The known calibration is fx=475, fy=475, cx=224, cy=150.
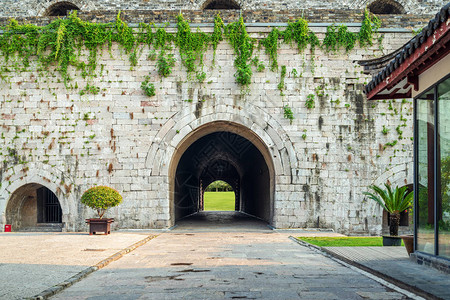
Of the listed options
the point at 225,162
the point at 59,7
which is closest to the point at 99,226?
the point at 59,7

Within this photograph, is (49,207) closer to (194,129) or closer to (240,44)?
(194,129)

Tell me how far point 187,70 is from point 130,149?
11.1 ft

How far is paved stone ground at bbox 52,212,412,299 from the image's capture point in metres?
6.02

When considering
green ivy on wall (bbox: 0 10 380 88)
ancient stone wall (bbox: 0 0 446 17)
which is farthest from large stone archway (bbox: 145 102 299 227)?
ancient stone wall (bbox: 0 0 446 17)

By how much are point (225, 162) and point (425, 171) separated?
25816mm

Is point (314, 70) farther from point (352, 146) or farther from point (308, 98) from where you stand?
point (352, 146)

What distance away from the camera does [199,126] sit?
16.5 meters

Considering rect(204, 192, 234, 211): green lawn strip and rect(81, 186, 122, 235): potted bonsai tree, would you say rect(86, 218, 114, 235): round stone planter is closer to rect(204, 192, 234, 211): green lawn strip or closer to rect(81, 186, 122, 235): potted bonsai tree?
rect(81, 186, 122, 235): potted bonsai tree

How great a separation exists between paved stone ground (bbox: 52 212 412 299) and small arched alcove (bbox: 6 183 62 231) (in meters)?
7.40

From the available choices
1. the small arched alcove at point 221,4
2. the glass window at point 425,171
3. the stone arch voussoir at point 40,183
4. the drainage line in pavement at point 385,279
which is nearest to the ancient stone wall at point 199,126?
the stone arch voussoir at point 40,183

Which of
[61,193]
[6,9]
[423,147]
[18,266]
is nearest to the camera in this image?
[18,266]

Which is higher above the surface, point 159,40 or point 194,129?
point 159,40

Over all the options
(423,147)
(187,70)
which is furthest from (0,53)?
(423,147)

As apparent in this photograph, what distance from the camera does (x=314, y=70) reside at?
16.6m
